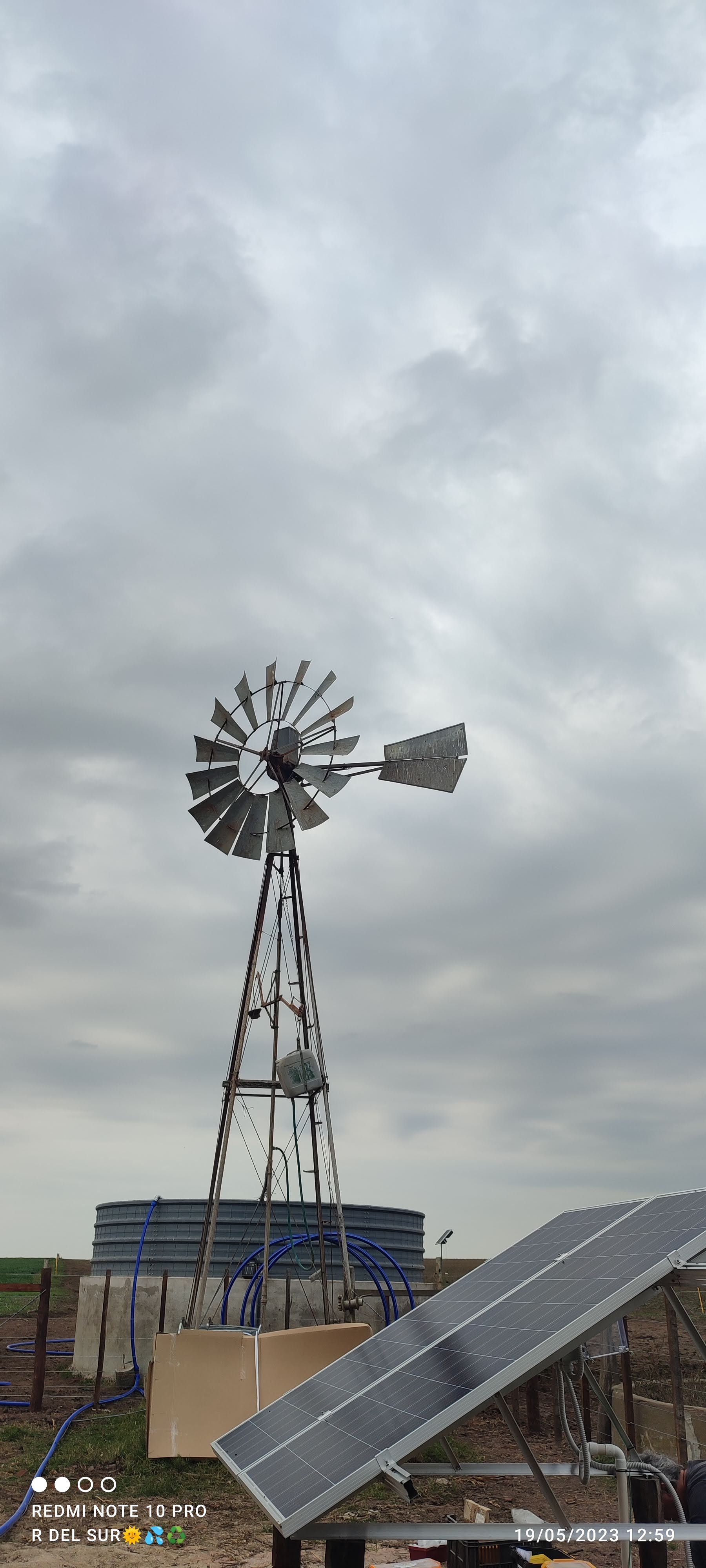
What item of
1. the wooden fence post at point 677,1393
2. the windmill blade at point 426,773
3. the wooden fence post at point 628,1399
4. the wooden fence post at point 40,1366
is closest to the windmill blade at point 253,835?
the windmill blade at point 426,773

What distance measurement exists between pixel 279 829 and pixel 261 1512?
811 centimetres

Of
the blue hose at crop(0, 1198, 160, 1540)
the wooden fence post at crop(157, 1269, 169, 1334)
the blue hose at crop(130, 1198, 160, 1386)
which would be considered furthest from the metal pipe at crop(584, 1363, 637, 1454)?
the blue hose at crop(130, 1198, 160, 1386)

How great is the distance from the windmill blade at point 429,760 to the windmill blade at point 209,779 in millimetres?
2157

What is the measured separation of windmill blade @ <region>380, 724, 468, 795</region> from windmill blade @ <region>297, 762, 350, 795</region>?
1.93 feet

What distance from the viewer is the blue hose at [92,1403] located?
10.6 m

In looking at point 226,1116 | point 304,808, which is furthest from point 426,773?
point 226,1116

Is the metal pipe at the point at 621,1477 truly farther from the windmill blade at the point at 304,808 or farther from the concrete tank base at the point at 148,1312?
the concrete tank base at the point at 148,1312

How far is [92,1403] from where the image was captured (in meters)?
16.2

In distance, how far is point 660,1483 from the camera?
7.77 meters

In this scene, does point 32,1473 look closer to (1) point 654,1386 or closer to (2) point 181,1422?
(2) point 181,1422

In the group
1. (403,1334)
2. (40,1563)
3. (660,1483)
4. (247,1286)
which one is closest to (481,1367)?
(403,1334)

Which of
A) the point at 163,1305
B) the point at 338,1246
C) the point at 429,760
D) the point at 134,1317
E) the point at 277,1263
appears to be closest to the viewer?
the point at 429,760

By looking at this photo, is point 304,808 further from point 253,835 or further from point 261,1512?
point 261,1512

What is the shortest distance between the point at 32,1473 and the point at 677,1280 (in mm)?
9430
